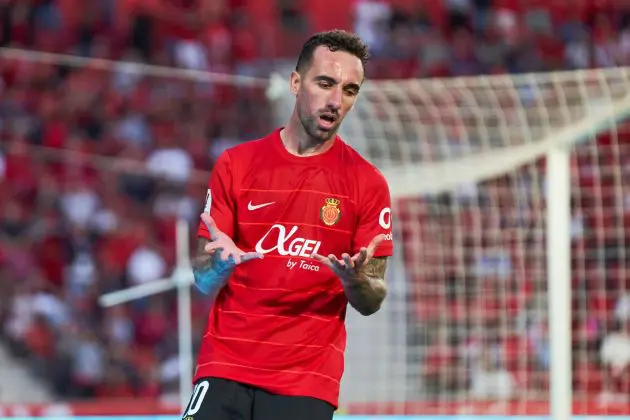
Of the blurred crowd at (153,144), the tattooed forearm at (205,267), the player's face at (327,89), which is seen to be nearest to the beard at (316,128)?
the player's face at (327,89)

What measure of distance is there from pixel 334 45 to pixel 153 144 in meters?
8.52

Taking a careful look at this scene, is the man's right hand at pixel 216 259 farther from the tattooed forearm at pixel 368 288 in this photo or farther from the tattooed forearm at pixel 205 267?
the tattooed forearm at pixel 368 288

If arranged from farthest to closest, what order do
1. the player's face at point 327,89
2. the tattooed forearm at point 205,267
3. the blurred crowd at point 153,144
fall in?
the blurred crowd at point 153,144
the player's face at point 327,89
the tattooed forearm at point 205,267

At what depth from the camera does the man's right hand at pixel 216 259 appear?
3.31 meters

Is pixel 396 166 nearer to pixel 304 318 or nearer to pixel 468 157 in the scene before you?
pixel 468 157

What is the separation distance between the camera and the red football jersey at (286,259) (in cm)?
356

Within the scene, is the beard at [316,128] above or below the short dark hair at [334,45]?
below

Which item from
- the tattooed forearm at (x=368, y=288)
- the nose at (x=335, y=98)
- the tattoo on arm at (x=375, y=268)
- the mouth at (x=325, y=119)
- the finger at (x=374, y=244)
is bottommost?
the tattooed forearm at (x=368, y=288)

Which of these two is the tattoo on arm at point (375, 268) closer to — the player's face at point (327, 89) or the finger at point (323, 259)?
the finger at point (323, 259)

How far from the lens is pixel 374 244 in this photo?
3.46 metres

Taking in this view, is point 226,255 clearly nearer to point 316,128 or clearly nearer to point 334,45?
point 316,128

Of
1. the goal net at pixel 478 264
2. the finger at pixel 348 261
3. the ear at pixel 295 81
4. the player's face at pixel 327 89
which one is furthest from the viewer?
the goal net at pixel 478 264

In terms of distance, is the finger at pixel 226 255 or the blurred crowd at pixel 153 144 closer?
the finger at pixel 226 255

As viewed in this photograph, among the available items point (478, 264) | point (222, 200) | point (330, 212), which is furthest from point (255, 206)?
point (478, 264)
